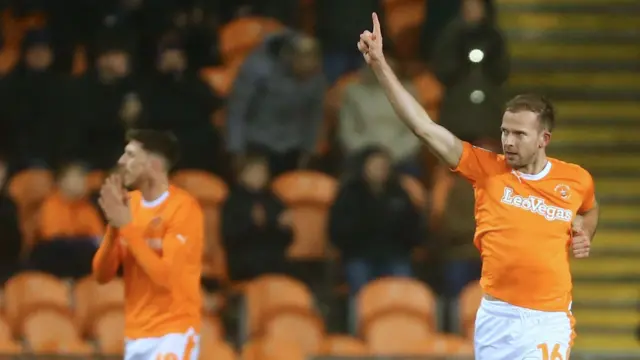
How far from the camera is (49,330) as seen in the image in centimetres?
933

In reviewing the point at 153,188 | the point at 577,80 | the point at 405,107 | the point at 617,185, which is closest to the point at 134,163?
the point at 153,188

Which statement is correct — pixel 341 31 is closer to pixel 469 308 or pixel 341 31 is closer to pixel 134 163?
pixel 469 308

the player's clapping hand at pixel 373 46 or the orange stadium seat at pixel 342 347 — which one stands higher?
the player's clapping hand at pixel 373 46

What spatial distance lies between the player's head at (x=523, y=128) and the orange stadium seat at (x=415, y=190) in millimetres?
4817

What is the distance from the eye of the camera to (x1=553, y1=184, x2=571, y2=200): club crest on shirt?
19.9 ft

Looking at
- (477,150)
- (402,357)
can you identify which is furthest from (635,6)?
(477,150)

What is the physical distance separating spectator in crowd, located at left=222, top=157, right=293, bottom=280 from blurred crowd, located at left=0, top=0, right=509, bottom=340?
0.04ft

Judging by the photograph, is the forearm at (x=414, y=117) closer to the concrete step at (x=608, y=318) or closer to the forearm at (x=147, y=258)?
the forearm at (x=147, y=258)

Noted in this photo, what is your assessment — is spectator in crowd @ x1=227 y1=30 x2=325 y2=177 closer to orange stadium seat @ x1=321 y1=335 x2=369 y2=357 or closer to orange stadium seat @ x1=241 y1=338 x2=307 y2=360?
orange stadium seat @ x1=321 y1=335 x2=369 y2=357

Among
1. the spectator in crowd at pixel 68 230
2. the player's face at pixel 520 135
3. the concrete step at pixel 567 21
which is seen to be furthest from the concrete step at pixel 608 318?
the player's face at pixel 520 135

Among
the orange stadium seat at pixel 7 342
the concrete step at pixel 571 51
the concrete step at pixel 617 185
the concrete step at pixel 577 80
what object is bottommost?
the orange stadium seat at pixel 7 342

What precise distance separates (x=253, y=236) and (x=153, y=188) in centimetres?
322

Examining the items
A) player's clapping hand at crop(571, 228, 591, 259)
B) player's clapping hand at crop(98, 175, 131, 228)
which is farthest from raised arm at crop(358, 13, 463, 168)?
player's clapping hand at crop(98, 175, 131, 228)

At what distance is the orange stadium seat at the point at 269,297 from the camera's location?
9727 millimetres
